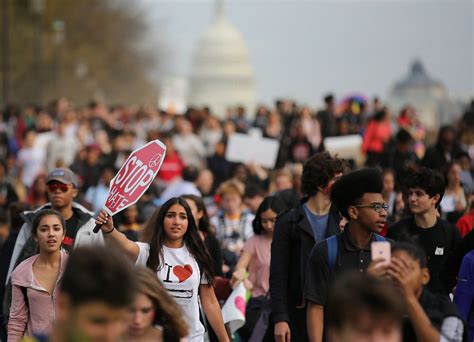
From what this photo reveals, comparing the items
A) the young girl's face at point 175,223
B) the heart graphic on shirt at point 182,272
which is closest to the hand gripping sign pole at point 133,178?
the young girl's face at point 175,223

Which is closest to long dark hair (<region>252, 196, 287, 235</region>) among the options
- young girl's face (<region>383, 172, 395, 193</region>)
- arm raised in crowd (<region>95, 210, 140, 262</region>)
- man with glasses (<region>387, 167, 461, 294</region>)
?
man with glasses (<region>387, 167, 461, 294</region>)

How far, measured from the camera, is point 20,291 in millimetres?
9141

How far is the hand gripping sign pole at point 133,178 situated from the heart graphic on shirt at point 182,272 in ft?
1.68

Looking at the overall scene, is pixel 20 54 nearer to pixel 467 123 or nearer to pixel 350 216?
pixel 467 123

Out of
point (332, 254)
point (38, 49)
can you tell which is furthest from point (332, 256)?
point (38, 49)

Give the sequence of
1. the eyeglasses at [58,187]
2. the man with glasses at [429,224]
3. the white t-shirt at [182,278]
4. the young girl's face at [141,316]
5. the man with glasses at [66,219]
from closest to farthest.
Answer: the young girl's face at [141,316] → the white t-shirt at [182,278] → the man with glasses at [429,224] → the man with glasses at [66,219] → the eyeglasses at [58,187]

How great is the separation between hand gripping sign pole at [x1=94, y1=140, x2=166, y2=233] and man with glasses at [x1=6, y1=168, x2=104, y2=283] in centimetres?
98

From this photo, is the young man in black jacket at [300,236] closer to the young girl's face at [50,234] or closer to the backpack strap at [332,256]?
the backpack strap at [332,256]

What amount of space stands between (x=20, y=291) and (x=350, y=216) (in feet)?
7.41

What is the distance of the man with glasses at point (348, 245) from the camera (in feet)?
26.1

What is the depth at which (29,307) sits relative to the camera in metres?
9.13

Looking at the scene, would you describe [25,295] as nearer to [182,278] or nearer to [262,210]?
[182,278]

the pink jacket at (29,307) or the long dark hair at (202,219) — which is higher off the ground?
the long dark hair at (202,219)

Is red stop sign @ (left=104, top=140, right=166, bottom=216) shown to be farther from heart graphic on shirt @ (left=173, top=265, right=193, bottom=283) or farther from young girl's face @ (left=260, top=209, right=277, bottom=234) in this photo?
young girl's face @ (left=260, top=209, right=277, bottom=234)
